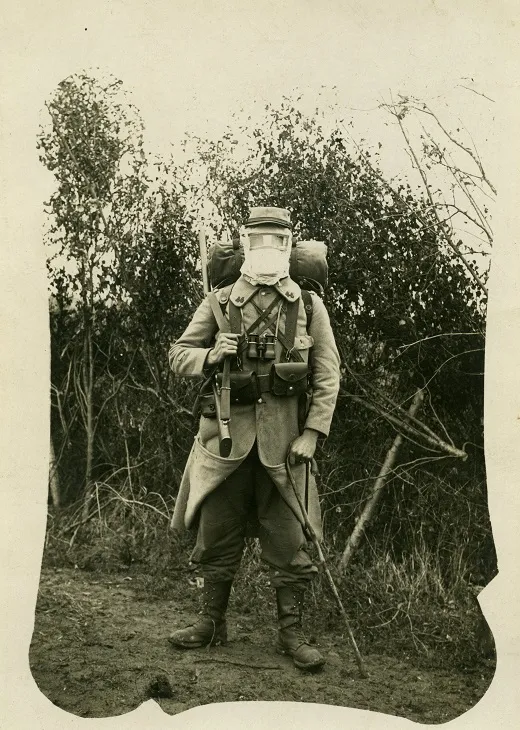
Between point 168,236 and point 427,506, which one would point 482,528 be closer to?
point 427,506

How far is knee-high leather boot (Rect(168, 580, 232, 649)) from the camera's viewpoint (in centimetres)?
414

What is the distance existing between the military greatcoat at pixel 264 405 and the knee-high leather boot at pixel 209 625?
389 millimetres

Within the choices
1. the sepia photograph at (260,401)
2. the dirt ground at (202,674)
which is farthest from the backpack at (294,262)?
the dirt ground at (202,674)

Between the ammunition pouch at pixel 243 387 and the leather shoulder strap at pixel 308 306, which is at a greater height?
the leather shoulder strap at pixel 308 306

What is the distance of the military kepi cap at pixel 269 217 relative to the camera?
401 cm

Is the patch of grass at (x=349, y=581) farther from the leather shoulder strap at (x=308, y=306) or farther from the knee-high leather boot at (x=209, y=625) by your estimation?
the leather shoulder strap at (x=308, y=306)

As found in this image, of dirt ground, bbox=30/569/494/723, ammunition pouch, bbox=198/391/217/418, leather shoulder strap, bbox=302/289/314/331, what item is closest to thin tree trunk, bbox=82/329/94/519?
dirt ground, bbox=30/569/494/723

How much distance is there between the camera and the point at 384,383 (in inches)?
178

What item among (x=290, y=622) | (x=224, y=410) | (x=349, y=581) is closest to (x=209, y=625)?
(x=290, y=622)

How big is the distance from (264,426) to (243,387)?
0.23 metres

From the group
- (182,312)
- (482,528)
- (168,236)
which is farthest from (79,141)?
(482,528)

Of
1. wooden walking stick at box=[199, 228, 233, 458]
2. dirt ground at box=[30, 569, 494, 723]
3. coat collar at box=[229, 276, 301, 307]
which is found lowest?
dirt ground at box=[30, 569, 494, 723]

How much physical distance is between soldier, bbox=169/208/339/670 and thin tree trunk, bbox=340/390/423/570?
0.53 m

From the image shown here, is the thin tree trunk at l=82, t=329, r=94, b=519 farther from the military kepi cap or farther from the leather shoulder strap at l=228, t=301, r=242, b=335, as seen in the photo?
the military kepi cap
